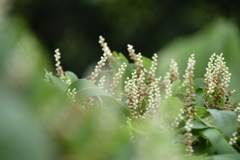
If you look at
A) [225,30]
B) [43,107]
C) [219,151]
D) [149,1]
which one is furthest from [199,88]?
[149,1]

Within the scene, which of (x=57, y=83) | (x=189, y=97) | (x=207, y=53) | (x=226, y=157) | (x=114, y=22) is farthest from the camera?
(x=114, y=22)

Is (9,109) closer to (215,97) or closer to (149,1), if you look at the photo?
(215,97)

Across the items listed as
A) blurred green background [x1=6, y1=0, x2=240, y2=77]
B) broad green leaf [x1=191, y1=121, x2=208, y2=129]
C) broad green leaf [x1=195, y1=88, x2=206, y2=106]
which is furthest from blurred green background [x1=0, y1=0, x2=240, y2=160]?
blurred green background [x1=6, y1=0, x2=240, y2=77]

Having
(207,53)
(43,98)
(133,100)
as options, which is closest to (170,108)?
(133,100)

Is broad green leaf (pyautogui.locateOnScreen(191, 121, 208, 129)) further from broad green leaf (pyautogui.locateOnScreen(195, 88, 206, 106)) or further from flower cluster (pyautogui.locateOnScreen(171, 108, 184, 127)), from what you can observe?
broad green leaf (pyautogui.locateOnScreen(195, 88, 206, 106))

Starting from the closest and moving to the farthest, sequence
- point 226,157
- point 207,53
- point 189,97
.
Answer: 1. point 226,157
2. point 189,97
3. point 207,53

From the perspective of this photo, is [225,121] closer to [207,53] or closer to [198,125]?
[198,125]
